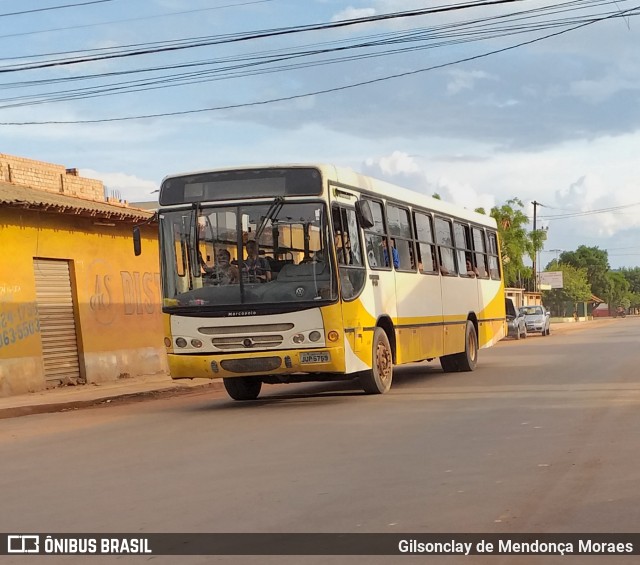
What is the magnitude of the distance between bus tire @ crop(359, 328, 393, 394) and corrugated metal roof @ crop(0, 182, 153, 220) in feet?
27.7

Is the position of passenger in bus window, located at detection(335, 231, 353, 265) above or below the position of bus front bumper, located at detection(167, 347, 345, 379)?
above

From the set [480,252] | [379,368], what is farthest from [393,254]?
[480,252]

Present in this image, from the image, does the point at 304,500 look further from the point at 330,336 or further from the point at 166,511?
the point at 330,336

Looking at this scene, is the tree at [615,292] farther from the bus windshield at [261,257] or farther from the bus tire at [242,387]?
the bus windshield at [261,257]

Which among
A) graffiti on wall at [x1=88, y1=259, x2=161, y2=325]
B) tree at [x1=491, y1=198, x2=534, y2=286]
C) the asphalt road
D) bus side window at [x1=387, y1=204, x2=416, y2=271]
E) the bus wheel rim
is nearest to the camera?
the asphalt road

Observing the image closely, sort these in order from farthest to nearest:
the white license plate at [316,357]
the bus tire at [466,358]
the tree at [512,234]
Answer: the tree at [512,234] → the bus tire at [466,358] → the white license plate at [316,357]

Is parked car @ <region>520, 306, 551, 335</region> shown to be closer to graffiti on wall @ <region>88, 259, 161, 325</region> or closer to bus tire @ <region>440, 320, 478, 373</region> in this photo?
graffiti on wall @ <region>88, 259, 161, 325</region>

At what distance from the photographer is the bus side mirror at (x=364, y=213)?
595 inches

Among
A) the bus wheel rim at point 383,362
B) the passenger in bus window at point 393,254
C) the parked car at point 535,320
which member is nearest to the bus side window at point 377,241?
the passenger in bus window at point 393,254

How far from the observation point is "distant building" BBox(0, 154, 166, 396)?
21312 mm

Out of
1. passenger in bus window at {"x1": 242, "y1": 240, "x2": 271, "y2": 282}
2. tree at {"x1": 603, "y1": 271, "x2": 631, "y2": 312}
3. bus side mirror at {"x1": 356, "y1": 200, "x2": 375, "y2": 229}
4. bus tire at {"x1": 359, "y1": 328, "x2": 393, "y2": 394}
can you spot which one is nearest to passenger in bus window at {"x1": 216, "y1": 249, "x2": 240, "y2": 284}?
passenger in bus window at {"x1": 242, "y1": 240, "x2": 271, "y2": 282}

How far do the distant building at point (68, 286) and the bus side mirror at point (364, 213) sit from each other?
8466 mm

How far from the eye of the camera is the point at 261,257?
47.8 ft

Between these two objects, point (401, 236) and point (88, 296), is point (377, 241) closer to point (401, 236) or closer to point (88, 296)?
point (401, 236)
